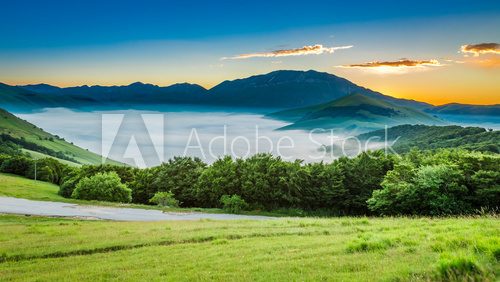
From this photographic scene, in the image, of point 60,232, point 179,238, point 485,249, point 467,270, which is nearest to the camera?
point 467,270

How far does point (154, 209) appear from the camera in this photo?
53438 mm

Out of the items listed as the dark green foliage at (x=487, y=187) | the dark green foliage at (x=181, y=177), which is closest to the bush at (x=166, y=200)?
the dark green foliage at (x=181, y=177)

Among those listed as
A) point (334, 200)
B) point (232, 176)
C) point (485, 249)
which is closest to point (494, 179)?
point (334, 200)

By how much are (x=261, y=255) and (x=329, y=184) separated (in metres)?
59.4

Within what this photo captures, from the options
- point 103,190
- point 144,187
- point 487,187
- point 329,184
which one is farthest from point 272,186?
point 144,187

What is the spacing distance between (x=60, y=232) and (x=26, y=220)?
1491 cm

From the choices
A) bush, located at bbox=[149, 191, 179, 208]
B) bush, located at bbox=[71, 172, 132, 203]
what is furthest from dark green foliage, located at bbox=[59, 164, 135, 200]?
bush, located at bbox=[149, 191, 179, 208]

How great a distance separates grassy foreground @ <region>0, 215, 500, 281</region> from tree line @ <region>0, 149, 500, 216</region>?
3461 cm

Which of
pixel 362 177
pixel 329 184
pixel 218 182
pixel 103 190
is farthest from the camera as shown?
pixel 218 182

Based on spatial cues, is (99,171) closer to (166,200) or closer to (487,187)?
(166,200)

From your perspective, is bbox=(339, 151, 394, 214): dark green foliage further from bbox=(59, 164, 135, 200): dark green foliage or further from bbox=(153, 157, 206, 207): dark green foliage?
bbox=(59, 164, 135, 200): dark green foliage

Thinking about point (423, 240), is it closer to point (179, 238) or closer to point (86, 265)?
point (179, 238)

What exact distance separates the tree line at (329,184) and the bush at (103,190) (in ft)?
0.56

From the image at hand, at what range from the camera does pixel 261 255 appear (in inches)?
658
